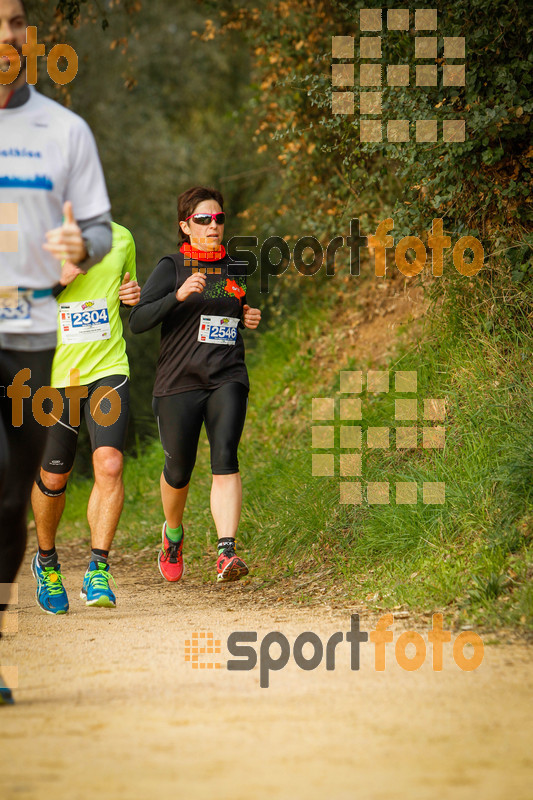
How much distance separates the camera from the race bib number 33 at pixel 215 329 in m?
6.09

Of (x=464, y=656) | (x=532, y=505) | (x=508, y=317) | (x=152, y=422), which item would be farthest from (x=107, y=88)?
Answer: (x=464, y=656)

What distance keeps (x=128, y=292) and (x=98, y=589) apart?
5.49ft

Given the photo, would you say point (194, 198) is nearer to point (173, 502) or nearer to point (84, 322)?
point (84, 322)

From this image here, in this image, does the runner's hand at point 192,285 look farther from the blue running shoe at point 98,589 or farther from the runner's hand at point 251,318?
the blue running shoe at point 98,589

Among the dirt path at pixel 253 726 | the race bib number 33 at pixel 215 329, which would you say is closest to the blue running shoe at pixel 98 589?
the dirt path at pixel 253 726

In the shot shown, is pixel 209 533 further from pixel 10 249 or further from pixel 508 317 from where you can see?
pixel 10 249

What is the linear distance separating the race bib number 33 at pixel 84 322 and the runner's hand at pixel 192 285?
448 mm

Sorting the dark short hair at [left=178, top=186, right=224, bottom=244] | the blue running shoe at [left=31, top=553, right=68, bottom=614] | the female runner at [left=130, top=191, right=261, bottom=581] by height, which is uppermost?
the dark short hair at [left=178, top=186, right=224, bottom=244]

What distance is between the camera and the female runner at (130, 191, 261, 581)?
5965 mm

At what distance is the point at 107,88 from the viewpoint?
1564cm

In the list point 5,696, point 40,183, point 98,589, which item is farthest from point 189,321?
point 5,696

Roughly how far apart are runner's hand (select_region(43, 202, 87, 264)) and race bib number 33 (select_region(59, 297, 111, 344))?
211 centimetres

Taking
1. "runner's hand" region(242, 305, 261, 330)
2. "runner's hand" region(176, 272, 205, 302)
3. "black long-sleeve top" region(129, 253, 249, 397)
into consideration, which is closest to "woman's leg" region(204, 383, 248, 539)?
"black long-sleeve top" region(129, 253, 249, 397)

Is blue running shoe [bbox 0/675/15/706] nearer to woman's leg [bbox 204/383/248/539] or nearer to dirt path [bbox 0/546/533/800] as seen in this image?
dirt path [bbox 0/546/533/800]
